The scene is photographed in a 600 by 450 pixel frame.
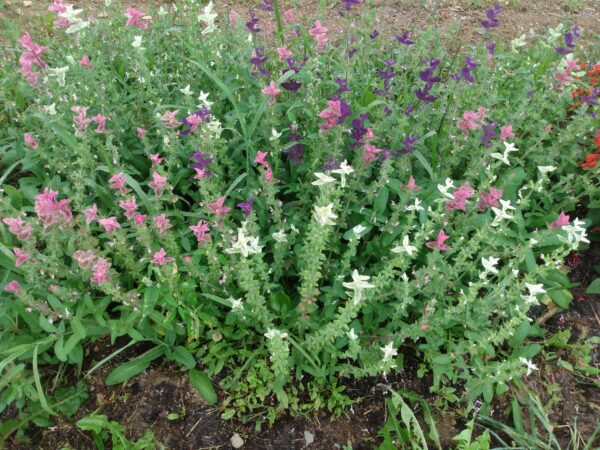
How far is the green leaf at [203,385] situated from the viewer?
2.54 m

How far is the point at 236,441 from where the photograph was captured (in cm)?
247

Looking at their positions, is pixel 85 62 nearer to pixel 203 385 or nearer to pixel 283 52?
pixel 283 52

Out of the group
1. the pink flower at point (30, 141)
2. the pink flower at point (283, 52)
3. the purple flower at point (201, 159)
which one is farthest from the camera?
the pink flower at point (283, 52)

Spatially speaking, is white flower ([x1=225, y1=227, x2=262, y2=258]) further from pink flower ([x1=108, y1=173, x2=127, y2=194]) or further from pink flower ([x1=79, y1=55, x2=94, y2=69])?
pink flower ([x1=79, y1=55, x2=94, y2=69])

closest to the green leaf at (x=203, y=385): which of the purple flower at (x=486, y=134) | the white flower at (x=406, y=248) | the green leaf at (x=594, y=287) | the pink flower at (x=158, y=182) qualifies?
the pink flower at (x=158, y=182)

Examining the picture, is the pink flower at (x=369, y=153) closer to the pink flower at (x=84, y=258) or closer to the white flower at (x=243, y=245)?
the white flower at (x=243, y=245)

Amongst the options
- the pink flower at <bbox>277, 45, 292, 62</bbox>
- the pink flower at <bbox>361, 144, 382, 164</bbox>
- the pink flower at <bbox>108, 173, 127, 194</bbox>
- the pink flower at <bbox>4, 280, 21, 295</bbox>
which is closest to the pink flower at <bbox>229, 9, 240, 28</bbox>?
the pink flower at <bbox>277, 45, 292, 62</bbox>

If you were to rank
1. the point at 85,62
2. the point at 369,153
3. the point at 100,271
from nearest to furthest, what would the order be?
the point at 100,271
the point at 369,153
the point at 85,62

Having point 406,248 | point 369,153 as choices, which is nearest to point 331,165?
point 369,153

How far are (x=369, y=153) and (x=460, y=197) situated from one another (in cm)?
51

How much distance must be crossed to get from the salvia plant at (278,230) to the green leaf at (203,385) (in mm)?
16

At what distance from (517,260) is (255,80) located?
Result: 1982mm

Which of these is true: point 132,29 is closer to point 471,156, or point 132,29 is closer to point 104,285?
point 104,285

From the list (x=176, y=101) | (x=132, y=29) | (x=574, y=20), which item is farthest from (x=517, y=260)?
(x=574, y=20)
